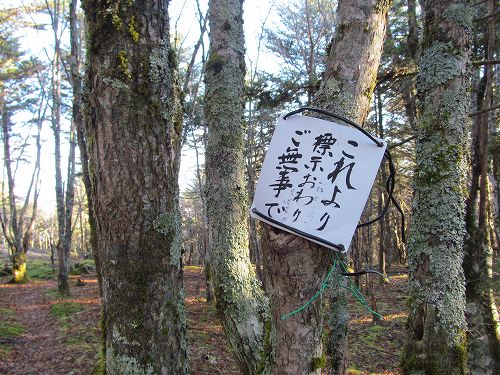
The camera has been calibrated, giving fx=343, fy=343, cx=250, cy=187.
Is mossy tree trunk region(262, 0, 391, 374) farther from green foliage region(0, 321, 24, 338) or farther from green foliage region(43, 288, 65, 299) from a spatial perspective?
green foliage region(43, 288, 65, 299)

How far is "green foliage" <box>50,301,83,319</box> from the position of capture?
7.90 metres

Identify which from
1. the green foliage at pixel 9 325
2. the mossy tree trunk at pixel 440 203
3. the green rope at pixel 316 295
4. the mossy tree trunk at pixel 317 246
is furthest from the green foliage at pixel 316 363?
the green foliage at pixel 9 325

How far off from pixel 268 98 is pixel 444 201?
161 inches

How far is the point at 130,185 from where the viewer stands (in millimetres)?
1627

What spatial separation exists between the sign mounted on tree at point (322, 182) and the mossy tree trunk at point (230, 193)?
176 centimetres

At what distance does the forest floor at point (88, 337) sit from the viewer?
16.3 feet

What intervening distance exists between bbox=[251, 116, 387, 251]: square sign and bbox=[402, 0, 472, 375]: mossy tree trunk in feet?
3.63

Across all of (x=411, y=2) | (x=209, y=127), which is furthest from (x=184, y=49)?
(x=209, y=127)

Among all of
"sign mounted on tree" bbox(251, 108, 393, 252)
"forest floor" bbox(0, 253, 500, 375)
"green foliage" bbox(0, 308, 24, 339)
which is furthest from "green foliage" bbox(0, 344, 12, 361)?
Result: "sign mounted on tree" bbox(251, 108, 393, 252)

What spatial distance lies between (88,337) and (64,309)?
2.74m

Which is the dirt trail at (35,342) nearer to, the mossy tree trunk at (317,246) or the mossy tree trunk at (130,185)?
the mossy tree trunk at (130,185)

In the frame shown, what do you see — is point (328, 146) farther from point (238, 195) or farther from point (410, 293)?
point (238, 195)

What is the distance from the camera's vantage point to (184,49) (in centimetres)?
1439

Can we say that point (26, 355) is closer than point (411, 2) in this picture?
No
